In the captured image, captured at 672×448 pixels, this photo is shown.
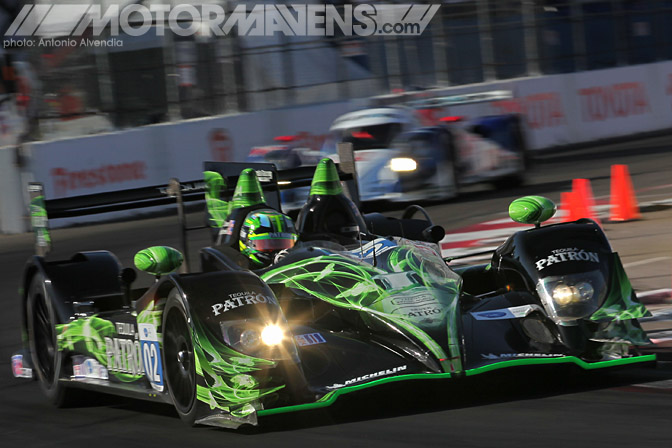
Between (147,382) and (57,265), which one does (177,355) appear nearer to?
(147,382)

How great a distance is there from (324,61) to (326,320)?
53.9 feet

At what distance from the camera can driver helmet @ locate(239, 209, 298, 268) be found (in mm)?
7785

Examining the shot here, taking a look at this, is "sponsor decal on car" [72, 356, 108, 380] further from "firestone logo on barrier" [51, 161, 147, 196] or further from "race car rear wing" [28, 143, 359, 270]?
"firestone logo on barrier" [51, 161, 147, 196]

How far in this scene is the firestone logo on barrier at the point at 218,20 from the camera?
2019 centimetres

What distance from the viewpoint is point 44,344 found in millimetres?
8352

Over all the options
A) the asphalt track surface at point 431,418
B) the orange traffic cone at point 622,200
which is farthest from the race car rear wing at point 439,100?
the asphalt track surface at point 431,418

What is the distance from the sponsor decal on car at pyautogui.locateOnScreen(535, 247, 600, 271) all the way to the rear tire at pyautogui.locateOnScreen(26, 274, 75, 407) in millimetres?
3190

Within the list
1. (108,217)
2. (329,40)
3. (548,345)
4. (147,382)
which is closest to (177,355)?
(147,382)

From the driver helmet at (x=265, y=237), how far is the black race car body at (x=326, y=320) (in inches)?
5.1

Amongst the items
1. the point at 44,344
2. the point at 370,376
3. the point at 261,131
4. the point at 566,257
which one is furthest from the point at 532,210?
the point at 261,131

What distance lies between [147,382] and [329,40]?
55.5 feet

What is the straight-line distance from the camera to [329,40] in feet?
75.4

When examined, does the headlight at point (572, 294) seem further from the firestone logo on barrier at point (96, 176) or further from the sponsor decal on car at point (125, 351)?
the firestone logo on barrier at point (96, 176)

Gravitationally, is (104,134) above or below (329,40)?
below
